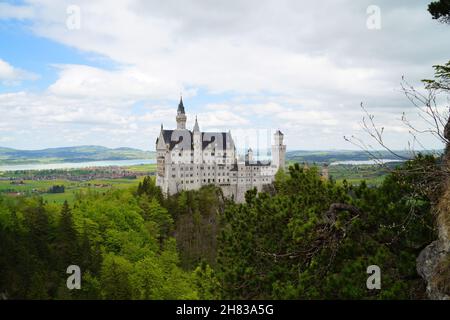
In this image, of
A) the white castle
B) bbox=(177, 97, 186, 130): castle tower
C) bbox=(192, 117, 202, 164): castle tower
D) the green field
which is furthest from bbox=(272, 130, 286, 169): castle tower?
the green field

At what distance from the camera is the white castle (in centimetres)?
9850

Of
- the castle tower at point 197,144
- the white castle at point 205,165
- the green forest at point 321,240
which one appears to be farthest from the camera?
the castle tower at point 197,144

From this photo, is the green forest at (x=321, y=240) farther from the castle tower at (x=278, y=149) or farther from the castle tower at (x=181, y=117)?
the castle tower at (x=181, y=117)

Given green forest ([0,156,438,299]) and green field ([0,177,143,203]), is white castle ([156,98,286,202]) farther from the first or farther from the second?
green forest ([0,156,438,299])

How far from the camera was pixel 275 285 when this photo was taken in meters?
12.5

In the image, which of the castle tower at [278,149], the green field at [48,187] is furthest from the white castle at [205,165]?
the green field at [48,187]

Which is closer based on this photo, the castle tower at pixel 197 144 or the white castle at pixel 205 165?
the white castle at pixel 205 165

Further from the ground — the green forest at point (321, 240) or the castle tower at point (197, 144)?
the castle tower at point (197, 144)

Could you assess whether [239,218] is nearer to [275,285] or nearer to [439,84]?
[275,285]

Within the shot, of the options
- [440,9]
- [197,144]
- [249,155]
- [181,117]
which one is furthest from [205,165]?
[440,9]

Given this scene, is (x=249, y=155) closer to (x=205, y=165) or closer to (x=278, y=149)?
(x=278, y=149)

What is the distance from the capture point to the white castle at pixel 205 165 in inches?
3878

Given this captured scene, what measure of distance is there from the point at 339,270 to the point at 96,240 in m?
49.0
